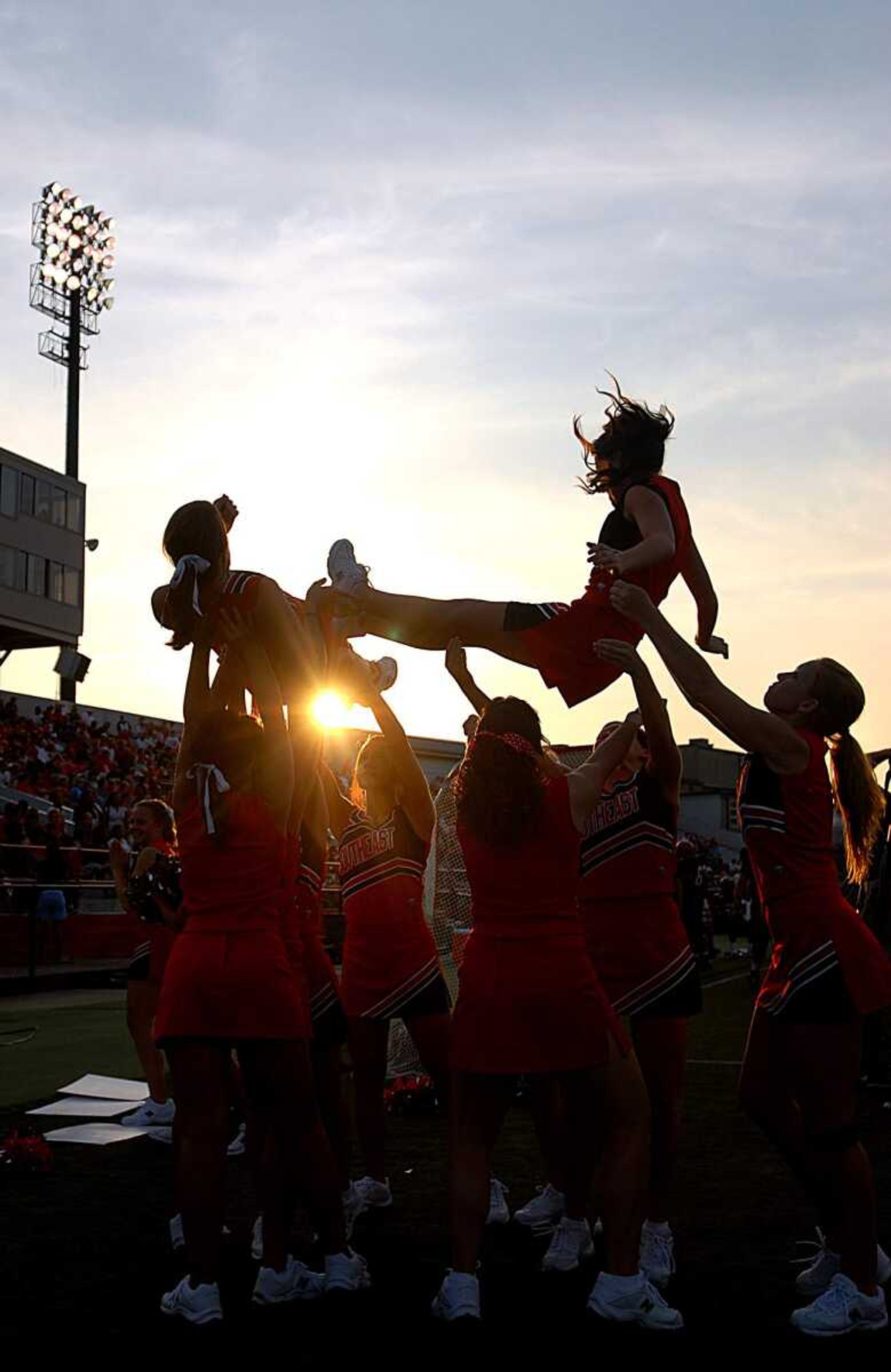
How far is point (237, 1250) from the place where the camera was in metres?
5.07

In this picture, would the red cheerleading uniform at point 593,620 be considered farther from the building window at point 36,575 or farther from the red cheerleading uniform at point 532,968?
the building window at point 36,575

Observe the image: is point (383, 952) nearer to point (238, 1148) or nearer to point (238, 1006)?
point (238, 1148)

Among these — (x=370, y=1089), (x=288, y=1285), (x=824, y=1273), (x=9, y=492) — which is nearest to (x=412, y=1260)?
(x=288, y=1285)

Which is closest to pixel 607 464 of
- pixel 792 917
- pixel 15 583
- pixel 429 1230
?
pixel 792 917

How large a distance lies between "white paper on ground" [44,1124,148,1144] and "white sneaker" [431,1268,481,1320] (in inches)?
153

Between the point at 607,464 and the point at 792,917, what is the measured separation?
1450mm

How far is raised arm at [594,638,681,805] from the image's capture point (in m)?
4.07

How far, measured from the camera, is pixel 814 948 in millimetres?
4137

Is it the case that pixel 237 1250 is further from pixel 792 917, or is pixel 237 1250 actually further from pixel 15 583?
pixel 15 583

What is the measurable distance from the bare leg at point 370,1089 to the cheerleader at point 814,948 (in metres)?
1.91

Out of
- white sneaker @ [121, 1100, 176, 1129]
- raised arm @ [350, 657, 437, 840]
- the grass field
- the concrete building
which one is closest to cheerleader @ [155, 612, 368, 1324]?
the grass field

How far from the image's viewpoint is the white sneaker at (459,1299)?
151 inches

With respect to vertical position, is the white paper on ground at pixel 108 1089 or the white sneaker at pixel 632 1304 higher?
the white sneaker at pixel 632 1304

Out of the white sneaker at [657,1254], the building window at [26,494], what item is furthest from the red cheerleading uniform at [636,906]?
the building window at [26,494]
